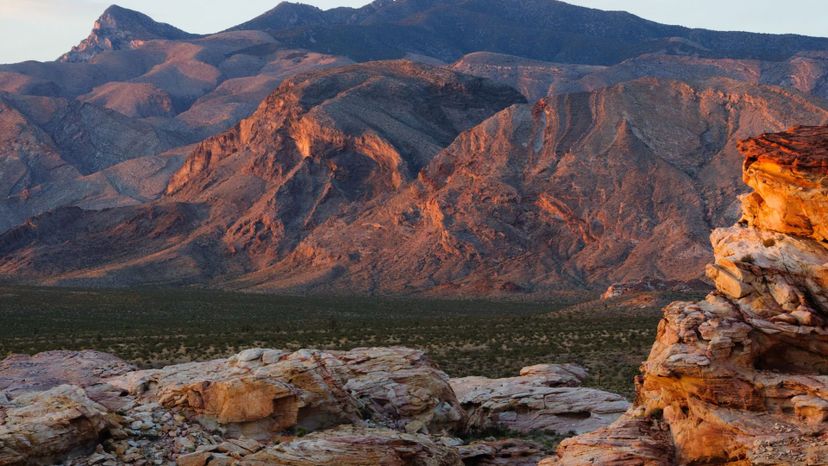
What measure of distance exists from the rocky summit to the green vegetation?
749cm

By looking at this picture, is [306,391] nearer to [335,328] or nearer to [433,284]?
[335,328]

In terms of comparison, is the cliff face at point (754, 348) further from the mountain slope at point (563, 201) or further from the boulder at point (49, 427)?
the mountain slope at point (563, 201)

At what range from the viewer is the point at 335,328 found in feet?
224

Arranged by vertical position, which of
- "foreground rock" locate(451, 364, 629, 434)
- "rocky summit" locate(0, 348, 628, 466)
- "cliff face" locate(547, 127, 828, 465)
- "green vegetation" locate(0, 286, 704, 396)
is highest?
"cliff face" locate(547, 127, 828, 465)

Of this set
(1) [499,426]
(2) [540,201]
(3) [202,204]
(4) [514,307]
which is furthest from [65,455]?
(3) [202,204]

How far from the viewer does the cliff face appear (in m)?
23.9

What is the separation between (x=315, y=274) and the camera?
12494 centimetres

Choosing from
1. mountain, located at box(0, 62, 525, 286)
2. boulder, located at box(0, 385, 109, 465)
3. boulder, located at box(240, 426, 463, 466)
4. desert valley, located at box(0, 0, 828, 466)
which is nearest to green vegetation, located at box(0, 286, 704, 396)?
desert valley, located at box(0, 0, 828, 466)

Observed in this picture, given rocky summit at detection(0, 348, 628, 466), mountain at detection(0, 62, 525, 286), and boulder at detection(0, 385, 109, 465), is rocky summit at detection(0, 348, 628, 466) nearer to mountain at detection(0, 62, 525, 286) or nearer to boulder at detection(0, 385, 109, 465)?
boulder at detection(0, 385, 109, 465)

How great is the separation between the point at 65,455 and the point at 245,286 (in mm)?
98408

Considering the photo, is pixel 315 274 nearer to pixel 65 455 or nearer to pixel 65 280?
pixel 65 280

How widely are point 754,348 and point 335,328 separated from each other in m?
45.3

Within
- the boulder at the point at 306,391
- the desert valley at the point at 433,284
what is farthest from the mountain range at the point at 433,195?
the boulder at the point at 306,391

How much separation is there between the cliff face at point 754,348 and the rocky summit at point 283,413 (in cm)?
538
